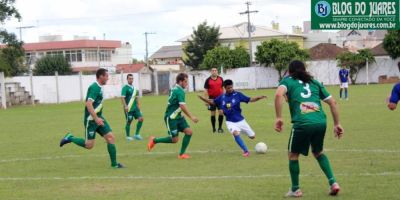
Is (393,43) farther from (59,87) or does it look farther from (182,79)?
(182,79)

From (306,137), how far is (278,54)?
2103 inches

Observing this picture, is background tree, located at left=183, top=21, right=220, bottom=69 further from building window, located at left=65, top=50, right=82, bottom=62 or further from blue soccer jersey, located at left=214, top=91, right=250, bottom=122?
blue soccer jersey, located at left=214, top=91, right=250, bottom=122

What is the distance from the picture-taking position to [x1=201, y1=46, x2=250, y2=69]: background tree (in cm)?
6588

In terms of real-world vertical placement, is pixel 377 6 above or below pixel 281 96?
above

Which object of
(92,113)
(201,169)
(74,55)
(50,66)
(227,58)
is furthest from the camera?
(74,55)

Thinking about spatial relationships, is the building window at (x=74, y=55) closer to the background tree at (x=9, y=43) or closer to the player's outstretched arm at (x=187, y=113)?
the background tree at (x=9, y=43)

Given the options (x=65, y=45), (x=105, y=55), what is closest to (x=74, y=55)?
(x=65, y=45)

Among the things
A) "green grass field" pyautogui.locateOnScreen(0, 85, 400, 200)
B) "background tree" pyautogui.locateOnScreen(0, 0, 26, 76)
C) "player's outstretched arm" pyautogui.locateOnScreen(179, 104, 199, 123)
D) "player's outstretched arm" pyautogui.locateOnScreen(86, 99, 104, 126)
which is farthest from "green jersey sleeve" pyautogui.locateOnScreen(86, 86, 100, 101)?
"background tree" pyautogui.locateOnScreen(0, 0, 26, 76)

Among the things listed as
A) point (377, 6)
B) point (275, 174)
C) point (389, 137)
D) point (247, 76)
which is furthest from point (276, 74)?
point (275, 174)

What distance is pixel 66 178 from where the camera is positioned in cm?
1089

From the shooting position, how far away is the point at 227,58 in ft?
217

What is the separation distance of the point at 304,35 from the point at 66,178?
3761 inches

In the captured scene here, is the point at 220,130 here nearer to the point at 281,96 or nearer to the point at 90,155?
the point at 90,155

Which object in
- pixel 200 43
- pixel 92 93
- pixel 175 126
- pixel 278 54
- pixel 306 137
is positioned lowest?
pixel 175 126
